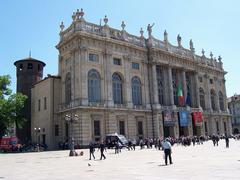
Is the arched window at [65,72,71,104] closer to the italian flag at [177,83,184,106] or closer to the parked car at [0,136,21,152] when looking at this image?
the parked car at [0,136,21,152]

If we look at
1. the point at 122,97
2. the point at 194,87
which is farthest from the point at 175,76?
the point at 122,97

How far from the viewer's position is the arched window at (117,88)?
1897 inches

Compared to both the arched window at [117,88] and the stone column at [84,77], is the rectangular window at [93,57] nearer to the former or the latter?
the stone column at [84,77]

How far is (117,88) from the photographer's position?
48750mm

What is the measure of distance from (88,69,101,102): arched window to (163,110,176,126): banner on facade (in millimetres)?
13224

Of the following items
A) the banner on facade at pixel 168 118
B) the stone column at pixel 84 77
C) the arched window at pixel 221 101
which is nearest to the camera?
the stone column at pixel 84 77

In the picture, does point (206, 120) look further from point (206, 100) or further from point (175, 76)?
point (175, 76)

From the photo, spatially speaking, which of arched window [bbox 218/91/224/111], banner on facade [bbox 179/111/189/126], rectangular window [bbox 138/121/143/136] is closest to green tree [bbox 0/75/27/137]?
rectangular window [bbox 138/121/143/136]

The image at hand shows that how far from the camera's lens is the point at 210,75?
2729 inches

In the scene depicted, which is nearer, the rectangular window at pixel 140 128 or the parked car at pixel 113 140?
the parked car at pixel 113 140

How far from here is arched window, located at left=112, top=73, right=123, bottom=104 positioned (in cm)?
4819

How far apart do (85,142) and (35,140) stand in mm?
13999

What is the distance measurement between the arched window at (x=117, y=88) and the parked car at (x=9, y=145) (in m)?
16.5

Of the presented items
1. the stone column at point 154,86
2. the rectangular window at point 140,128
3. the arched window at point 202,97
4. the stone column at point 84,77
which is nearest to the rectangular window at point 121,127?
the rectangular window at point 140,128
